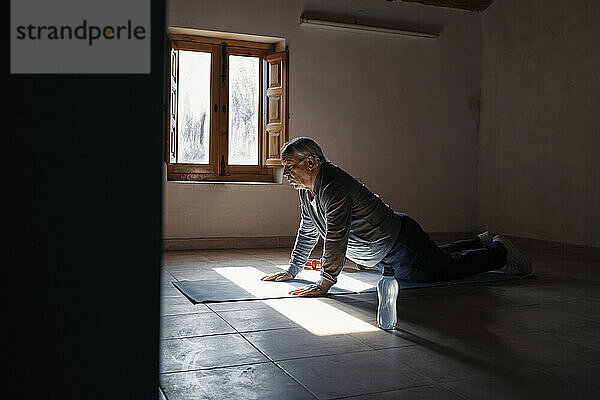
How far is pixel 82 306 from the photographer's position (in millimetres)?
1024

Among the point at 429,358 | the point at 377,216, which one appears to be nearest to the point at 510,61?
the point at 377,216

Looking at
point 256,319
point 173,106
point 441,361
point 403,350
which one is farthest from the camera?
point 173,106

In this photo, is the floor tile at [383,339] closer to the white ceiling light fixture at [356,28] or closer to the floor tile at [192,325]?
the floor tile at [192,325]

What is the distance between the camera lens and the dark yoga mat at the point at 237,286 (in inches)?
136

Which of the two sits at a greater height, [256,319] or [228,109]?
[228,109]

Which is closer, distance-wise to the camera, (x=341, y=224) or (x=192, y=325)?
(x=192, y=325)

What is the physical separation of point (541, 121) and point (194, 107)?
3.74 metres

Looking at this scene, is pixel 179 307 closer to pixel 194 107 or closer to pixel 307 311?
pixel 307 311

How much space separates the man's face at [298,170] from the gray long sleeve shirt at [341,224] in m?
0.07

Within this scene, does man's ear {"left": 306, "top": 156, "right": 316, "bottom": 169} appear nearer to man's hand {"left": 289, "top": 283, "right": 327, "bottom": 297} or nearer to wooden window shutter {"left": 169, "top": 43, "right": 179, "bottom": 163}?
man's hand {"left": 289, "top": 283, "right": 327, "bottom": 297}

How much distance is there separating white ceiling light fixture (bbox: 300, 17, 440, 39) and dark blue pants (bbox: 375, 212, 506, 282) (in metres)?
3.15

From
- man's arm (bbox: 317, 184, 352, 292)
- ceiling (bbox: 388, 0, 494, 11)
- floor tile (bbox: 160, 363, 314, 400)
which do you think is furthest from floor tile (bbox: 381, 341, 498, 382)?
ceiling (bbox: 388, 0, 494, 11)

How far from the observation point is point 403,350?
245cm

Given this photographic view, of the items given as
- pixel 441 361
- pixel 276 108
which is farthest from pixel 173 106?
pixel 441 361
